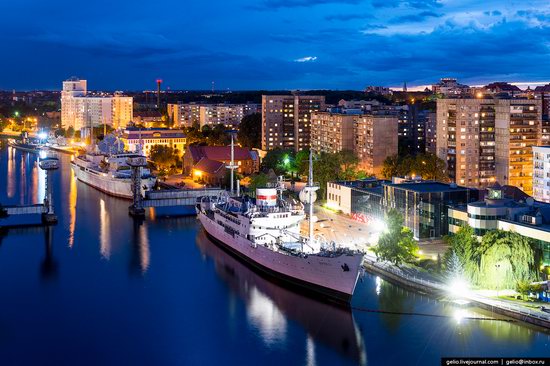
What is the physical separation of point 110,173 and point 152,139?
7.83 metres

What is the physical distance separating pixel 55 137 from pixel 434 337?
34.7 metres

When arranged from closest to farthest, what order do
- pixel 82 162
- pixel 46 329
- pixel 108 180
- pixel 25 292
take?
pixel 46 329
pixel 25 292
pixel 108 180
pixel 82 162

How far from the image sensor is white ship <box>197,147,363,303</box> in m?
10.4

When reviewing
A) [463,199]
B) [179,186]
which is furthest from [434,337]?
[179,186]

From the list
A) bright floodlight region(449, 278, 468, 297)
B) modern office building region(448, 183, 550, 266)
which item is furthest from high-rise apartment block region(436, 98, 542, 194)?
bright floodlight region(449, 278, 468, 297)

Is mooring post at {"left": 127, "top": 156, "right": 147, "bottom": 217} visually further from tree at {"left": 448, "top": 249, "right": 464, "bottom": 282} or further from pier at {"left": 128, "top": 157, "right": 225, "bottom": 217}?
tree at {"left": 448, "top": 249, "right": 464, "bottom": 282}

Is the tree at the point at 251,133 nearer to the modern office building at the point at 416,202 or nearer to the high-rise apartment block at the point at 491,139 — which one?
the high-rise apartment block at the point at 491,139

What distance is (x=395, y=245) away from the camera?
11.3m

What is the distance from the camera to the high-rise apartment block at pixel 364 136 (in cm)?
2258

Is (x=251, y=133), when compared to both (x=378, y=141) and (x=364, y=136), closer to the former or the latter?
(x=364, y=136)

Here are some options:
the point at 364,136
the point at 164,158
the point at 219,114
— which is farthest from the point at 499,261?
the point at 219,114

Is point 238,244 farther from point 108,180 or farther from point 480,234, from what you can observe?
point 108,180

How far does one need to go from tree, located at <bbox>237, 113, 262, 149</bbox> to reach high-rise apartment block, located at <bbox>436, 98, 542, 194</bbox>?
12042 millimetres

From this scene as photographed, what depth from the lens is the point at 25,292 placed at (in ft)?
35.4
